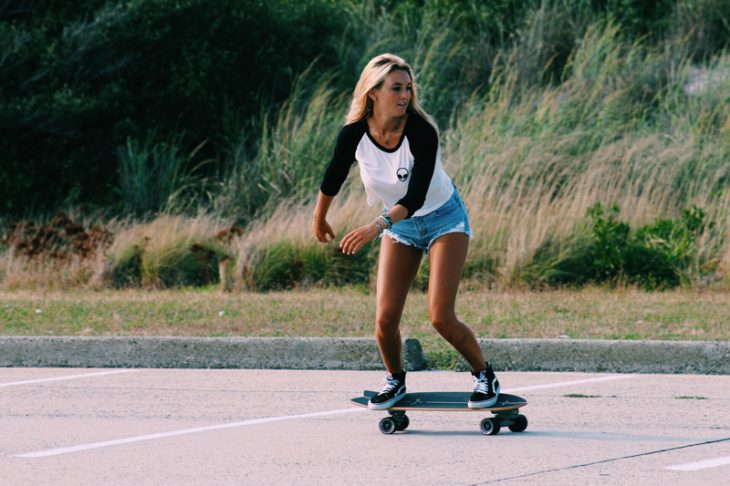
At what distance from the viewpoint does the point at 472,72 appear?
73.7 feet

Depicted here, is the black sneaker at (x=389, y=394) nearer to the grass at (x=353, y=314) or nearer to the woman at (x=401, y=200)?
the woman at (x=401, y=200)

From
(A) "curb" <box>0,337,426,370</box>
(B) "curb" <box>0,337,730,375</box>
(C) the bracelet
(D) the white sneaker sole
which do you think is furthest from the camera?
(A) "curb" <box>0,337,426,370</box>

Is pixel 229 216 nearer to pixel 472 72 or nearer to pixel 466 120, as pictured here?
pixel 466 120

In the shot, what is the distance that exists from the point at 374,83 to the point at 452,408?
5.62ft

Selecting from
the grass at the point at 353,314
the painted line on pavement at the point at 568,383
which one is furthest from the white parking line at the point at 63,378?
the painted line on pavement at the point at 568,383

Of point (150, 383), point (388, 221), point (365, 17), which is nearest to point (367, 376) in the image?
point (150, 383)

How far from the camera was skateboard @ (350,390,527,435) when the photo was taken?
680cm

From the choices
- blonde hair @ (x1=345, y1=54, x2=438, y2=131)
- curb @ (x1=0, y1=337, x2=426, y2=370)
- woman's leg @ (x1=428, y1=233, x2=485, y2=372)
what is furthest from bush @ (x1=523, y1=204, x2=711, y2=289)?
blonde hair @ (x1=345, y1=54, x2=438, y2=131)

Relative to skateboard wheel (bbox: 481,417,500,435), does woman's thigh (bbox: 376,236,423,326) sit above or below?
above

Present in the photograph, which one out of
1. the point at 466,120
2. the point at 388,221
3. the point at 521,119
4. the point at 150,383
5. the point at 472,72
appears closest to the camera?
the point at 388,221

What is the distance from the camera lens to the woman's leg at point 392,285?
6.82 metres

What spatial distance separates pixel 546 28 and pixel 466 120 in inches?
157

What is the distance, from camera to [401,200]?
6.44 m

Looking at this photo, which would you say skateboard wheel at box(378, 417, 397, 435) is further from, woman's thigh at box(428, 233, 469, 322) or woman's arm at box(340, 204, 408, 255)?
woman's arm at box(340, 204, 408, 255)
